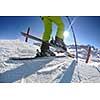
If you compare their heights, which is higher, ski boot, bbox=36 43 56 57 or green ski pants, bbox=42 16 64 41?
green ski pants, bbox=42 16 64 41

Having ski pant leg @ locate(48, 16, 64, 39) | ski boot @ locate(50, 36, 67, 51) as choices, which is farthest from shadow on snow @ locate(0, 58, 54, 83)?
ski pant leg @ locate(48, 16, 64, 39)

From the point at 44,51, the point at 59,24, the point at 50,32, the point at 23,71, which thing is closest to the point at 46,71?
the point at 23,71

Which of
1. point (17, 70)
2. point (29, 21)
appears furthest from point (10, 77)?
point (29, 21)

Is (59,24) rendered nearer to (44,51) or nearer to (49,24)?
(49,24)

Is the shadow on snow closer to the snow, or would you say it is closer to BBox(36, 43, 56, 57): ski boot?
the snow

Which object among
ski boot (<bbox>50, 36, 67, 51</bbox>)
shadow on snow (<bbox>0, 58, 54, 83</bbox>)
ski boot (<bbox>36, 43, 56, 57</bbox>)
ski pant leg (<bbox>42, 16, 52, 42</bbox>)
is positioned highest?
ski pant leg (<bbox>42, 16, 52, 42</bbox>)

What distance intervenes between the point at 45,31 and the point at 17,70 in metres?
0.72

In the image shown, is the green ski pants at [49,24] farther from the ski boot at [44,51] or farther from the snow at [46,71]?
the snow at [46,71]

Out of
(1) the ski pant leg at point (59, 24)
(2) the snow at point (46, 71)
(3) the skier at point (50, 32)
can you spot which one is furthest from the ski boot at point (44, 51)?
(1) the ski pant leg at point (59, 24)

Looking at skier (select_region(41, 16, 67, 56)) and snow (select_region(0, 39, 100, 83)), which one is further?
skier (select_region(41, 16, 67, 56))

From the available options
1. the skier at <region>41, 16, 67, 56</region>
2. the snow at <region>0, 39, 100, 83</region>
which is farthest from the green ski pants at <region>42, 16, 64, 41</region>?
the snow at <region>0, 39, 100, 83</region>
